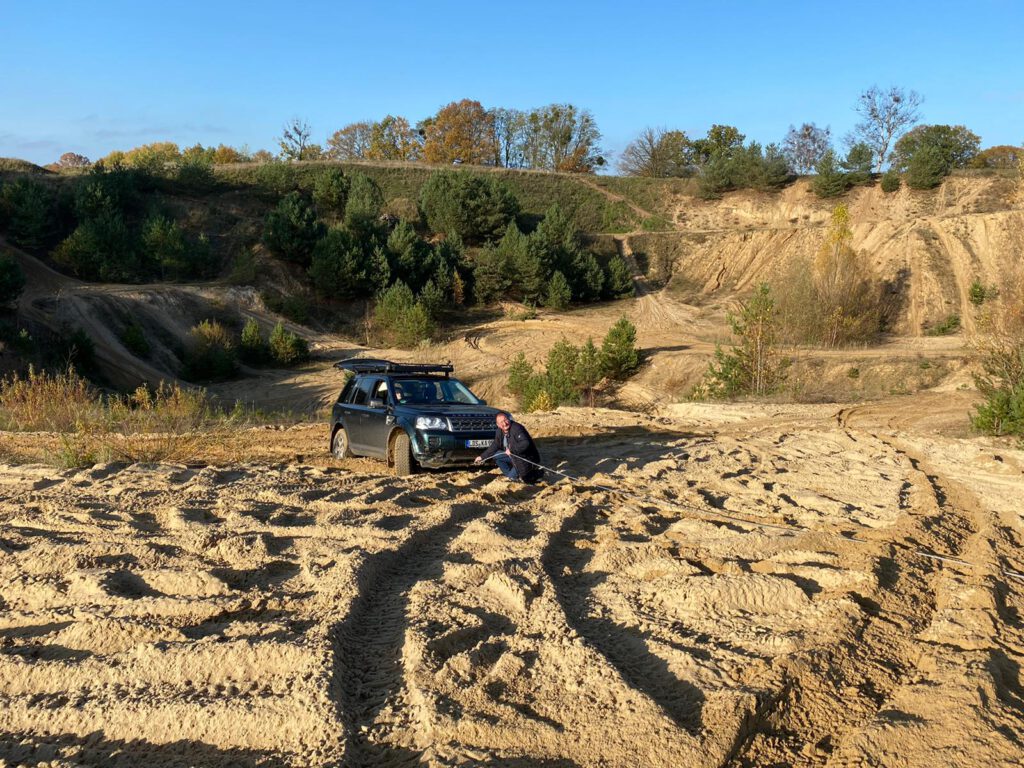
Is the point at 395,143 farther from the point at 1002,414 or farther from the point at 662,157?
the point at 1002,414

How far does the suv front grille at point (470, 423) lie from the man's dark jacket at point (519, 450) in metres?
0.53

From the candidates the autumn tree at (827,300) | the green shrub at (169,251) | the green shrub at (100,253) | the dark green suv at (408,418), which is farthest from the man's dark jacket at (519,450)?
the green shrub at (169,251)

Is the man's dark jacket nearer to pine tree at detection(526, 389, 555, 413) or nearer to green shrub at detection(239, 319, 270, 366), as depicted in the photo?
pine tree at detection(526, 389, 555, 413)

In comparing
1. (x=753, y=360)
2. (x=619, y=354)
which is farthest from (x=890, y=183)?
(x=753, y=360)

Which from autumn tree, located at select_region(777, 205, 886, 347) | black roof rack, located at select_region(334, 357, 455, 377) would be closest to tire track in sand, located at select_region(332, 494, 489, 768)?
black roof rack, located at select_region(334, 357, 455, 377)

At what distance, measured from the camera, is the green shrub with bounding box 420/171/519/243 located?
5072 centimetres

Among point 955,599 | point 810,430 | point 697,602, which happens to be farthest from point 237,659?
point 810,430

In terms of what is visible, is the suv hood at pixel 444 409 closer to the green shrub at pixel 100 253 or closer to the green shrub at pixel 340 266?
the green shrub at pixel 340 266

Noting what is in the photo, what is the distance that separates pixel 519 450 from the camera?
10.3 meters

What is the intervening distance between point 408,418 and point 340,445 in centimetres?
233

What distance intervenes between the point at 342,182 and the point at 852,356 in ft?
118

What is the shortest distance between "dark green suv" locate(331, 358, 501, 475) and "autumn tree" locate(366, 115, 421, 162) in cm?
7912

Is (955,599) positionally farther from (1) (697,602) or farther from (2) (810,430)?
(2) (810,430)

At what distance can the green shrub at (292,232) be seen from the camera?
145ft
